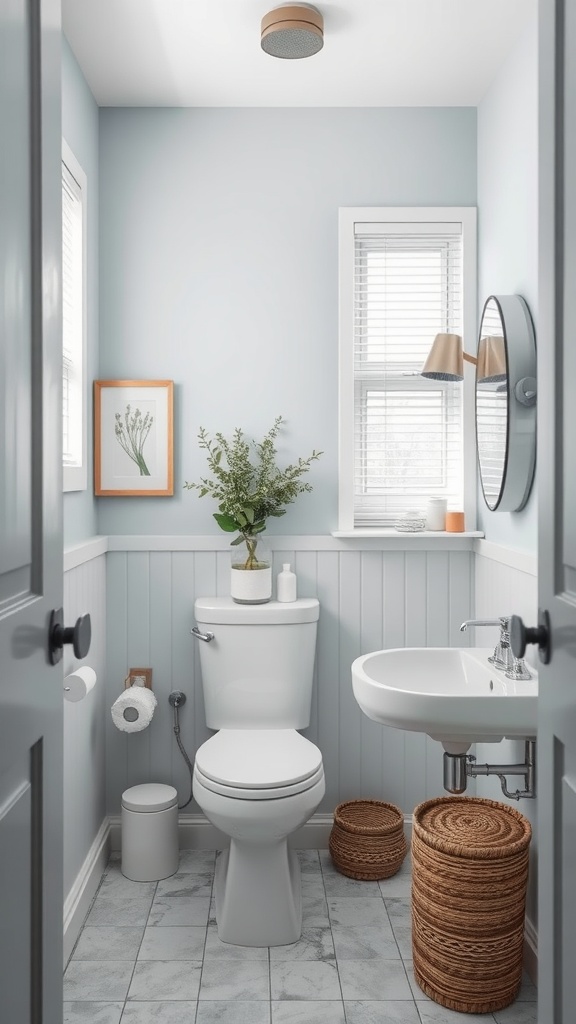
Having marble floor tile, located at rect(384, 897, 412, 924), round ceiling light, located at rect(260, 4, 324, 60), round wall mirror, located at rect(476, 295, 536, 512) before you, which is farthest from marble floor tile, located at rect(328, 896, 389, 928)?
round ceiling light, located at rect(260, 4, 324, 60)

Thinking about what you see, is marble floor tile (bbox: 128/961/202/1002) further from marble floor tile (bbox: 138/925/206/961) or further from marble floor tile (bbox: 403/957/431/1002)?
marble floor tile (bbox: 403/957/431/1002)

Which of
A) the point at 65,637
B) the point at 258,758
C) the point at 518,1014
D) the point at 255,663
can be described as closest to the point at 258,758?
the point at 258,758

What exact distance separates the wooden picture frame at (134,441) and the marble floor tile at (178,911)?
1.33 m

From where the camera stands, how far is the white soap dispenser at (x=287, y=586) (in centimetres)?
279

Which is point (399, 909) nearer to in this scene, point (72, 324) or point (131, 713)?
point (131, 713)

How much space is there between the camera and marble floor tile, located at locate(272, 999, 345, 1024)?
A: 198cm

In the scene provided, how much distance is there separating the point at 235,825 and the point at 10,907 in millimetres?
1285

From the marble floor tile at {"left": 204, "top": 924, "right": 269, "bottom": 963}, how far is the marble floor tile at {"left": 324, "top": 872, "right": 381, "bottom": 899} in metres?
0.38

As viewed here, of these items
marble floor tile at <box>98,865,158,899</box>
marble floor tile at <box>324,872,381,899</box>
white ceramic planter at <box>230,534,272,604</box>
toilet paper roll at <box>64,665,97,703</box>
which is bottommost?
marble floor tile at <box>324,872,381,899</box>

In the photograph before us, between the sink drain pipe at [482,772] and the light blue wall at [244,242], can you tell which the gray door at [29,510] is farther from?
the light blue wall at [244,242]

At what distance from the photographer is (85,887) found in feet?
8.05

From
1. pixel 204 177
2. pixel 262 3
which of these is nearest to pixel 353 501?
pixel 204 177

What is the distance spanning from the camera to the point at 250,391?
9.53 feet

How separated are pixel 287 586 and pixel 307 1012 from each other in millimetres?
1260
